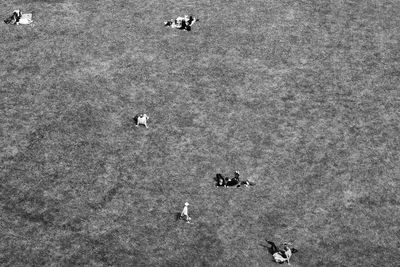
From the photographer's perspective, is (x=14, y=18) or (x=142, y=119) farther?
(x=14, y=18)

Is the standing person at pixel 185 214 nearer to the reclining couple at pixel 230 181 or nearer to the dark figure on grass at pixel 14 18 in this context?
the reclining couple at pixel 230 181

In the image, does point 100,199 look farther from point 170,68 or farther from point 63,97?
point 170,68

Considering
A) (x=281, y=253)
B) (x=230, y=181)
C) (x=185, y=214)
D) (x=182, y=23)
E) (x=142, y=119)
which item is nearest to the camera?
(x=281, y=253)

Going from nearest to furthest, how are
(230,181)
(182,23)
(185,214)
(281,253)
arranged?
(281,253) < (185,214) < (230,181) < (182,23)

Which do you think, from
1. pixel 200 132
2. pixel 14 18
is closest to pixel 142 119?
pixel 200 132

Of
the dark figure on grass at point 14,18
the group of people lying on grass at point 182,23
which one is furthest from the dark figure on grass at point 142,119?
the dark figure on grass at point 14,18

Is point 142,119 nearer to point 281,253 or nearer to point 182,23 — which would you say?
point 182,23

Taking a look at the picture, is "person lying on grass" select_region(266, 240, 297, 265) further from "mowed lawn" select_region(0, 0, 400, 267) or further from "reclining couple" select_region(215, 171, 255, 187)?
"reclining couple" select_region(215, 171, 255, 187)

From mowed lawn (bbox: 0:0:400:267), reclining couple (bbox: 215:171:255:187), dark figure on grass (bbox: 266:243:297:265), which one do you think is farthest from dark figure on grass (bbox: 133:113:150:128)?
dark figure on grass (bbox: 266:243:297:265)
